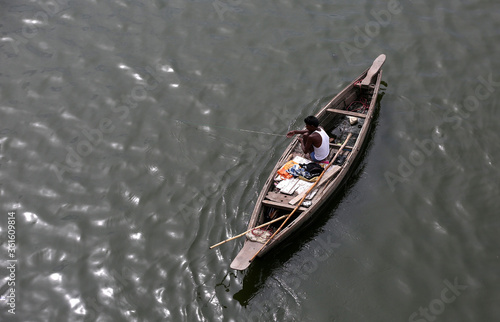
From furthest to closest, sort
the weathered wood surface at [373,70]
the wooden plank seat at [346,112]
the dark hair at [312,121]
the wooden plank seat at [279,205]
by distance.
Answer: the weathered wood surface at [373,70] < the wooden plank seat at [346,112] < the dark hair at [312,121] < the wooden plank seat at [279,205]

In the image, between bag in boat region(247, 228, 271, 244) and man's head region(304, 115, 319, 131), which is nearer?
bag in boat region(247, 228, 271, 244)

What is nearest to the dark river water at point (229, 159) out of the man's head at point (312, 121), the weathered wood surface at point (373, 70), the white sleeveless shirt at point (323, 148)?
the weathered wood surface at point (373, 70)

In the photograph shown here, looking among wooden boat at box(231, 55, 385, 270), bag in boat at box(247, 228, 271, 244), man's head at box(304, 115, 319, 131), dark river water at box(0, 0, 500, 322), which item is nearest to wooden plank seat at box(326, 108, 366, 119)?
wooden boat at box(231, 55, 385, 270)

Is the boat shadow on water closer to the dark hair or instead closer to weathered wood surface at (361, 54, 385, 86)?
the dark hair

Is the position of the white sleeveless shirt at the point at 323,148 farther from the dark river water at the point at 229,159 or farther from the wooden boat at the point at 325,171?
the dark river water at the point at 229,159

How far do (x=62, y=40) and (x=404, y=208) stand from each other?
38.6ft

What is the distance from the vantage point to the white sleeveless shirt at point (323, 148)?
13.1 metres

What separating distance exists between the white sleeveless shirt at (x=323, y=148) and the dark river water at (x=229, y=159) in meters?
0.93

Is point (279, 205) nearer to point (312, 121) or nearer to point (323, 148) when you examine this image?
point (323, 148)

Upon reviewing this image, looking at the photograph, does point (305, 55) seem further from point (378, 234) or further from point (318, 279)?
point (318, 279)

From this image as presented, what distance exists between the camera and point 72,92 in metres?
15.8

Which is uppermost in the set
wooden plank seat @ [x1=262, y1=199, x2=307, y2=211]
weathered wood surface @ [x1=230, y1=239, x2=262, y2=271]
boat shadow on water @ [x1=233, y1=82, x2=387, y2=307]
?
wooden plank seat @ [x1=262, y1=199, x2=307, y2=211]

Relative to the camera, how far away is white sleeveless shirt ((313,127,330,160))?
13078mm

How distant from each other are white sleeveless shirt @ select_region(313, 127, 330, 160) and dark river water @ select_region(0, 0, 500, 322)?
93 centimetres
